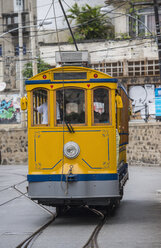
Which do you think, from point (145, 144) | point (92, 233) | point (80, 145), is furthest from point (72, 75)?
point (145, 144)

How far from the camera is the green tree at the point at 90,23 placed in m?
46.9

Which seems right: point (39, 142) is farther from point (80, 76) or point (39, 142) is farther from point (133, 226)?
point (133, 226)

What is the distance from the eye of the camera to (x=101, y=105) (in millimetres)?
13578

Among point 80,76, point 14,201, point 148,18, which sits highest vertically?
point 148,18

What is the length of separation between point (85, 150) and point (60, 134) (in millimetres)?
647

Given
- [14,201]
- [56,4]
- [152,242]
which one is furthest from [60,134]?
[56,4]

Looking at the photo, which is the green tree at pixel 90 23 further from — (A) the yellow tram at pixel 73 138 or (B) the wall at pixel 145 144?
(A) the yellow tram at pixel 73 138

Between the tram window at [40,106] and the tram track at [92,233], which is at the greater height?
the tram window at [40,106]

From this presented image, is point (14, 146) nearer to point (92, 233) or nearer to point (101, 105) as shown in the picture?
point (101, 105)

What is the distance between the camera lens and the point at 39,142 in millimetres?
13539

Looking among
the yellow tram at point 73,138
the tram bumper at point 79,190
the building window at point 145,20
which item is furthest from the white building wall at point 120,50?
the tram bumper at point 79,190

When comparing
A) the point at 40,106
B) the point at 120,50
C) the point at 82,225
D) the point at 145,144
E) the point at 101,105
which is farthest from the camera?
the point at 120,50

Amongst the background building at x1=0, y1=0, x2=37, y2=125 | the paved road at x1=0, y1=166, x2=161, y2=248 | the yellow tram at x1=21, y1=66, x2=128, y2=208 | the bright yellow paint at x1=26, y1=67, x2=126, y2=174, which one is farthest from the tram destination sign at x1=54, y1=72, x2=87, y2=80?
the background building at x1=0, y1=0, x2=37, y2=125

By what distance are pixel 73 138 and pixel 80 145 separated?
8.5 inches
